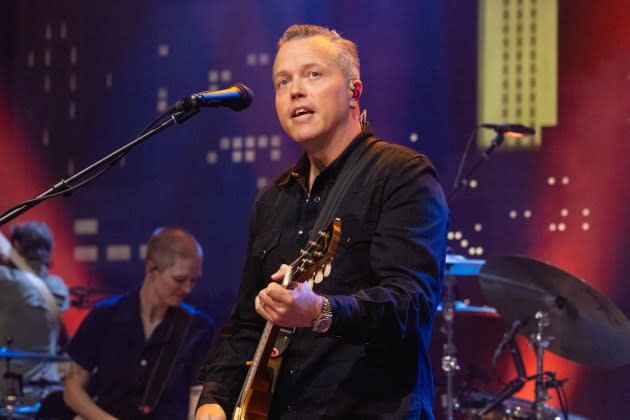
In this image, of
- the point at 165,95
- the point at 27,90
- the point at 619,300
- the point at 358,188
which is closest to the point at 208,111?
the point at 165,95

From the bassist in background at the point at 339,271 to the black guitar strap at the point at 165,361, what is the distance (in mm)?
1883

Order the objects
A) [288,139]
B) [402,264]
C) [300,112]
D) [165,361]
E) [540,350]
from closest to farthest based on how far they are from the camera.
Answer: [402,264], [300,112], [165,361], [540,350], [288,139]

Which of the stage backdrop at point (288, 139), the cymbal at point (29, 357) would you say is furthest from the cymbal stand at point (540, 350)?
the cymbal at point (29, 357)

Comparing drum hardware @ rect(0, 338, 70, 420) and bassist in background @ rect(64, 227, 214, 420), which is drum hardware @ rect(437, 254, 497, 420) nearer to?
bassist in background @ rect(64, 227, 214, 420)

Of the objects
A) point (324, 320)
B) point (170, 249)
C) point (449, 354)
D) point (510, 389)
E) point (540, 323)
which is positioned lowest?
point (510, 389)

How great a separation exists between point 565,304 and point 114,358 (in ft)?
8.01

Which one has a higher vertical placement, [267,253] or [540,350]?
[267,253]

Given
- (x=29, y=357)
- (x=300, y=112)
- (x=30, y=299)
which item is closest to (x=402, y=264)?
(x=300, y=112)

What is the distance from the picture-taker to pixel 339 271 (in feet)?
8.48

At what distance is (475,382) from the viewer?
21.0 ft

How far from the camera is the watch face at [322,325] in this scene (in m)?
2.18

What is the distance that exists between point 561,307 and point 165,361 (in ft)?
7.09

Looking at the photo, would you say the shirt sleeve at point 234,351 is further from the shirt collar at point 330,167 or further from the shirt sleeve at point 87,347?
the shirt sleeve at point 87,347

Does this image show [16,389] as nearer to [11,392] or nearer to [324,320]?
[11,392]
